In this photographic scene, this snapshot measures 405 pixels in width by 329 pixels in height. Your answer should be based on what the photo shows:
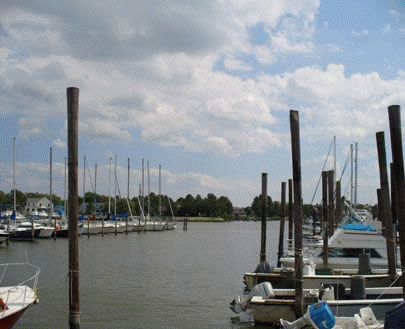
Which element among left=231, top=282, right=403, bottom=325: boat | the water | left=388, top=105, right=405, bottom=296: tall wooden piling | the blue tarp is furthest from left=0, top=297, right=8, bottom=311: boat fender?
the blue tarp

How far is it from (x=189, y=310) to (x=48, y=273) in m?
16.1

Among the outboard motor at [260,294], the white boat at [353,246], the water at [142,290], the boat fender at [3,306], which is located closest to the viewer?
the boat fender at [3,306]

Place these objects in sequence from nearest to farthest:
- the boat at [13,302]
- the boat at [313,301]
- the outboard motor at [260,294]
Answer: the boat at [13,302], the boat at [313,301], the outboard motor at [260,294]

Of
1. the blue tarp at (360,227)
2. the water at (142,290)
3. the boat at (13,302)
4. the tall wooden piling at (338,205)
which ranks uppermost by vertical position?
the tall wooden piling at (338,205)

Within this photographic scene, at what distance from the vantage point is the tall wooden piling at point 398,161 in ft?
50.6

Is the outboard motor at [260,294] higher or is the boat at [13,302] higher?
the boat at [13,302]

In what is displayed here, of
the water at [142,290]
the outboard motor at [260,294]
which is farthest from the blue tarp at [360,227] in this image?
the outboard motor at [260,294]

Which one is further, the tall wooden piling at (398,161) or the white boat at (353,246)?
the white boat at (353,246)

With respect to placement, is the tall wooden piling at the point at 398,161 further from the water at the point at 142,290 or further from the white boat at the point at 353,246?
the white boat at the point at 353,246

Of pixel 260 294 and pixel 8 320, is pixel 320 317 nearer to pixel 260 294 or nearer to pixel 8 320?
pixel 260 294

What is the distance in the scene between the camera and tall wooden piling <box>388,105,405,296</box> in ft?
50.6

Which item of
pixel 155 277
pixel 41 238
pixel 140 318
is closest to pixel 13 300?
pixel 140 318

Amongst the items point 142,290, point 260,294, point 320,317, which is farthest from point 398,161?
point 142,290

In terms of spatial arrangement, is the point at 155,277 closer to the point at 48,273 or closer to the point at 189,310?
the point at 48,273
